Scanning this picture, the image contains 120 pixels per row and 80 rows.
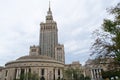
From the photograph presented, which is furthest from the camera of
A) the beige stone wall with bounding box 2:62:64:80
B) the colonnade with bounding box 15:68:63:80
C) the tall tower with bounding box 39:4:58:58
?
the tall tower with bounding box 39:4:58:58

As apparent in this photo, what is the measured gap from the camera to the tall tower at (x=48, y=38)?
163 m

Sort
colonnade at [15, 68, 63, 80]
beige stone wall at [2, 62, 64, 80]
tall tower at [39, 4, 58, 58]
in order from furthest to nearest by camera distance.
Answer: tall tower at [39, 4, 58, 58], beige stone wall at [2, 62, 64, 80], colonnade at [15, 68, 63, 80]

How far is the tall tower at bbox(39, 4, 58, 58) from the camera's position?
162875 millimetres

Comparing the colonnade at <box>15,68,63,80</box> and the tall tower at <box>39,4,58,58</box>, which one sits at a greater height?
the tall tower at <box>39,4,58,58</box>

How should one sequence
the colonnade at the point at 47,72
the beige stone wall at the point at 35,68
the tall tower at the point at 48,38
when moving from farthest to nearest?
the tall tower at the point at 48,38 < the beige stone wall at the point at 35,68 < the colonnade at the point at 47,72

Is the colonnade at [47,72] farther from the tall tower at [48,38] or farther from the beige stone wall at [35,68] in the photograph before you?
the tall tower at [48,38]

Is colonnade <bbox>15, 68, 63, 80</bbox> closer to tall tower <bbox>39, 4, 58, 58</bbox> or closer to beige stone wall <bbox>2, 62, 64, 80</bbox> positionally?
beige stone wall <bbox>2, 62, 64, 80</bbox>

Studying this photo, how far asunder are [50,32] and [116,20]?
151 meters

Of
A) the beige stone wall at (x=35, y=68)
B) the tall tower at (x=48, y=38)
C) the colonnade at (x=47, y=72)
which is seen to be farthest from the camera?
the tall tower at (x=48, y=38)

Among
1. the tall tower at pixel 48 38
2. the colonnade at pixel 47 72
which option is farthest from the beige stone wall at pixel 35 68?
the tall tower at pixel 48 38

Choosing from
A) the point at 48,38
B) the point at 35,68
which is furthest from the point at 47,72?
the point at 48,38

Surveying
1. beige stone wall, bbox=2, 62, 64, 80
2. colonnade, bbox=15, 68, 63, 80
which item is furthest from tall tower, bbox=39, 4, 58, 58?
colonnade, bbox=15, 68, 63, 80

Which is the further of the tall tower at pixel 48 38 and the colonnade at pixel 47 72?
the tall tower at pixel 48 38

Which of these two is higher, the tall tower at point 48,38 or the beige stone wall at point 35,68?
the tall tower at point 48,38
